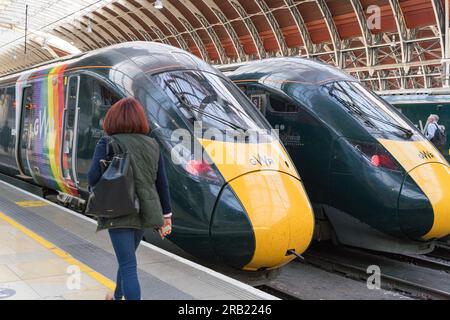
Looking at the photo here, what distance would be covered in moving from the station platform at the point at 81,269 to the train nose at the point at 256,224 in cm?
40

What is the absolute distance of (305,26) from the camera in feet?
80.8

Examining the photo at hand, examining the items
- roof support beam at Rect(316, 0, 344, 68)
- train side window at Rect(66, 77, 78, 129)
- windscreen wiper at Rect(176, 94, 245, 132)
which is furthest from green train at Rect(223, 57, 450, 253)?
roof support beam at Rect(316, 0, 344, 68)

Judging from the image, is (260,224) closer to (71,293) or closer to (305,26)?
(71,293)

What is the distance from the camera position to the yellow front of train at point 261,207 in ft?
16.1

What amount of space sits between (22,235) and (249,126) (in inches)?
118

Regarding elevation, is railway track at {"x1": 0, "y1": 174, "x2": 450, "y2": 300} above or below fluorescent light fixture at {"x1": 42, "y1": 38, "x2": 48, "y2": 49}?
below

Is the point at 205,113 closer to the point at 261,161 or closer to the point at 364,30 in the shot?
the point at 261,161

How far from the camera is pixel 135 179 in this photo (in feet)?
11.1

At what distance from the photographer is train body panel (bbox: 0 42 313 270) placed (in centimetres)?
498

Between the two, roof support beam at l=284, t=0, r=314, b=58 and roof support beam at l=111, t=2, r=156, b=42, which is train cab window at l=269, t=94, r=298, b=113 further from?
roof support beam at l=111, t=2, r=156, b=42

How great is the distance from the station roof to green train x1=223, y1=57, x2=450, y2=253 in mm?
10971

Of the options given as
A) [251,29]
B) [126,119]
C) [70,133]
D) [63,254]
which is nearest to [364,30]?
[251,29]

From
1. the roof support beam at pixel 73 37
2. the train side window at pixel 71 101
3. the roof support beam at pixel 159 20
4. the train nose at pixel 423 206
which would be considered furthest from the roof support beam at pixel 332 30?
the roof support beam at pixel 73 37

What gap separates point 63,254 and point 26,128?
14.1 ft
